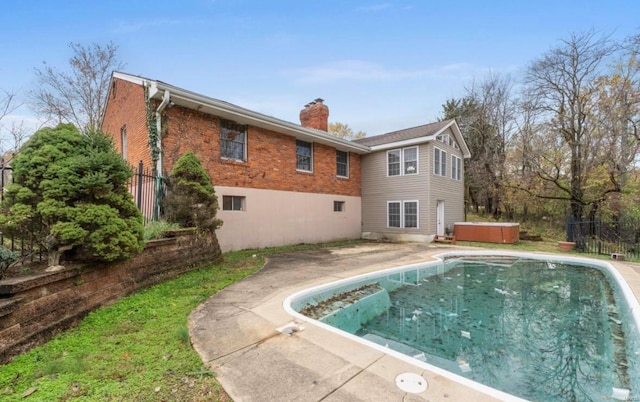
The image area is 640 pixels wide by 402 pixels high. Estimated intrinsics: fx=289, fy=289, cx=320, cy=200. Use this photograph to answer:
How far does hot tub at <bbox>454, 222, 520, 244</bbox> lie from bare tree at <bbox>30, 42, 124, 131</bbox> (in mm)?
21264

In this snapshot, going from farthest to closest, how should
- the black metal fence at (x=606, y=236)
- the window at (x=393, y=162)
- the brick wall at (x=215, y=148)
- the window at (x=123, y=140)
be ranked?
the window at (x=393, y=162) → the window at (x=123, y=140) → the black metal fence at (x=606, y=236) → the brick wall at (x=215, y=148)

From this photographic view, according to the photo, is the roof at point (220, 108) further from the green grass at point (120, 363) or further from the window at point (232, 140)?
the green grass at point (120, 363)

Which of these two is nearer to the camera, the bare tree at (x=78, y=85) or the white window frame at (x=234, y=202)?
the white window frame at (x=234, y=202)

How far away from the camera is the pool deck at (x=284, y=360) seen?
2320mm

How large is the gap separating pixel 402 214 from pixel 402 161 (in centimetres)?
271

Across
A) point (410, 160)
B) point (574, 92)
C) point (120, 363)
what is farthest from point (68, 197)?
point (574, 92)

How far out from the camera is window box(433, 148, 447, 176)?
14.5 metres

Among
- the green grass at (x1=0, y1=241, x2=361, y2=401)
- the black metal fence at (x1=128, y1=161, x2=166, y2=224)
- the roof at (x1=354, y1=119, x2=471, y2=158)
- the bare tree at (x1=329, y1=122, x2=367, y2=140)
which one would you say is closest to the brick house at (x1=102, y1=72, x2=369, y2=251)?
the black metal fence at (x1=128, y1=161, x2=166, y2=224)

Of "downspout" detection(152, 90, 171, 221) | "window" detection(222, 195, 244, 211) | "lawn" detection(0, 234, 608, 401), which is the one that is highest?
"downspout" detection(152, 90, 171, 221)

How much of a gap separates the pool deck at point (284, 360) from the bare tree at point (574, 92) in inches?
725

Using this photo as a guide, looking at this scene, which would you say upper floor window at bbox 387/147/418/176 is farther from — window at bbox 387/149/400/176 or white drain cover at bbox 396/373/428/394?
white drain cover at bbox 396/373/428/394

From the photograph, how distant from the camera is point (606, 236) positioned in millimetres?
11773

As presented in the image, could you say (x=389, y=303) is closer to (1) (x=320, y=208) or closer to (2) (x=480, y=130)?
(1) (x=320, y=208)

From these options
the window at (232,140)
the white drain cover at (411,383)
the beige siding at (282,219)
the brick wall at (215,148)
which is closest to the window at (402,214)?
the beige siding at (282,219)
